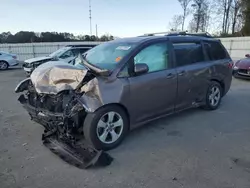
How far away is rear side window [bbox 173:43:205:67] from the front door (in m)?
0.29

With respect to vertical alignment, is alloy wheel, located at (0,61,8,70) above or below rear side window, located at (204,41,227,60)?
below

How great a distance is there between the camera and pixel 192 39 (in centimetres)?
506

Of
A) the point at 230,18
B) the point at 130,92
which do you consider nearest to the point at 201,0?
the point at 230,18

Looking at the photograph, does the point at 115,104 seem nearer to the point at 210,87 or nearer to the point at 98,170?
the point at 98,170

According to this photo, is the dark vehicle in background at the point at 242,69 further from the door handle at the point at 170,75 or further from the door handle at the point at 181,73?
the door handle at the point at 170,75

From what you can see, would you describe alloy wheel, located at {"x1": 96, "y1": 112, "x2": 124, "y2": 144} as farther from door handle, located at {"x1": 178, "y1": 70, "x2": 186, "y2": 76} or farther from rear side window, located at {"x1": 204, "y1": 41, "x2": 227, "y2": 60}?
rear side window, located at {"x1": 204, "y1": 41, "x2": 227, "y2": 60}

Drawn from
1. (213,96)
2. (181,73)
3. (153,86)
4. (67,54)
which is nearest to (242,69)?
(213,96)

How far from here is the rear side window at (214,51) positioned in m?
5.37

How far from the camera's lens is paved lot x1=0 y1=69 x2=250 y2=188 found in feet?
9.41

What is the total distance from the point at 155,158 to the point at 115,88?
120 centimetres

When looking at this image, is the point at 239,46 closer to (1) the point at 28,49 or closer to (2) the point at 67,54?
(2) the point at 67,54

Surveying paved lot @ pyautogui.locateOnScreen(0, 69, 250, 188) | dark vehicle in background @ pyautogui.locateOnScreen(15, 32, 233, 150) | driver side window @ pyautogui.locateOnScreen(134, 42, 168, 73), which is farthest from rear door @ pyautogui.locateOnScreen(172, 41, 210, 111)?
paved lot @ pyautogui.locateOnScreen(0, 69, 250, 188)

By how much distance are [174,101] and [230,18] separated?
3248 cm

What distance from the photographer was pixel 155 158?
3414mm
